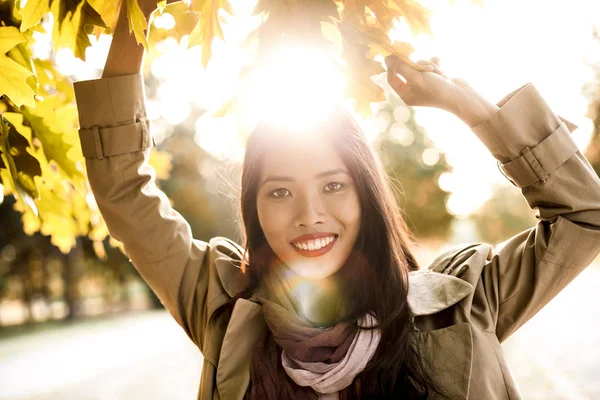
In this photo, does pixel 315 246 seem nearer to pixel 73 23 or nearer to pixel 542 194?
pixel 542 194

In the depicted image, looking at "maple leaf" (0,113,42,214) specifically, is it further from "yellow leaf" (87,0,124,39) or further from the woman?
"yellow leaf" (87,0,124,39)

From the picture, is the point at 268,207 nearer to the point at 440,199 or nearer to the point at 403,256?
the point at 403,256

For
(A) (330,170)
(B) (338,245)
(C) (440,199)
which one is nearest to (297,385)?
(B) (338,245)

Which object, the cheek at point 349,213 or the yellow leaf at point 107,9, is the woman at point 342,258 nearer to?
the cheek at point 349,213

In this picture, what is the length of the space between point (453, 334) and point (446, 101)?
2.49ft

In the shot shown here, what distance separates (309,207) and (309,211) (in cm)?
2

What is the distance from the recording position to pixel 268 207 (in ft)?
7.63

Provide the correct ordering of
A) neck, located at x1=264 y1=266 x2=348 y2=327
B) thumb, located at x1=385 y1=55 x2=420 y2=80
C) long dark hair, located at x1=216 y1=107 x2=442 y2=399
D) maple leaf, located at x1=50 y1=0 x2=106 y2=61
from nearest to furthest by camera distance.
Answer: maple leaf, located at x1=50 y1=0 x2=106 y2=61 < thumb, located at x1=385 y1=55 x2=420 y2=80 < long dark hair, located at x1=216 y1=107 x2=442 y2=399 < neck, located at x1=264 y1=266 x2=348 y2=327

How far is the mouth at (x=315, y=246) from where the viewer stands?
225cm

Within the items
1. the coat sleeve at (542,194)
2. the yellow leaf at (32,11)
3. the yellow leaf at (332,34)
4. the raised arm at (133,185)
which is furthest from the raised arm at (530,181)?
the yellow leaf at (32,11)

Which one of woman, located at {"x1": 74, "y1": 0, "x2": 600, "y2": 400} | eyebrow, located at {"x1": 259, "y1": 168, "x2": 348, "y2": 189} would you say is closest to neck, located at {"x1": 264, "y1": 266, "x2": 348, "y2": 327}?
woman, located at {"x1": 74, "y1": 0, "x2": 600, "y2": 400}

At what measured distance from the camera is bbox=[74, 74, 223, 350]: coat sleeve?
216 cm

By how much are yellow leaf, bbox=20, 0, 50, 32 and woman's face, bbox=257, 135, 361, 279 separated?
36.0 inches

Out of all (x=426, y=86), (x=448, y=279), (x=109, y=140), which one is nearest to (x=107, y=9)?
(x=109, y=140)
